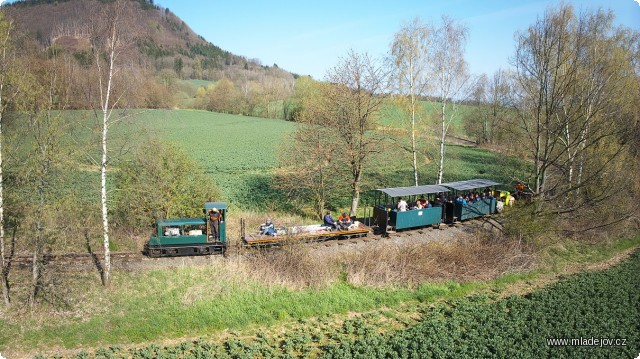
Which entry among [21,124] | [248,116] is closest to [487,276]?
[21,124]

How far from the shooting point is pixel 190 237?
17078 mm

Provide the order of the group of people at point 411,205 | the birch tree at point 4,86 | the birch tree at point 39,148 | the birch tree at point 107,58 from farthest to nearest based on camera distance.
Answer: the group of people at point 411,205, the birch tree at point 107,58, the birch tree at point 39,148, the birch tree at point 4,86

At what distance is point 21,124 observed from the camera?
14844 millimetres

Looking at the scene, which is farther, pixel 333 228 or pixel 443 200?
pixel 443 200

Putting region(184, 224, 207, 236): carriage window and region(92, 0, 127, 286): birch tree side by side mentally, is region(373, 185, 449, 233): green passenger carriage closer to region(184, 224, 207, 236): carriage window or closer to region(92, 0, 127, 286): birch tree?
region(184, 224, 207, 236): carriage window

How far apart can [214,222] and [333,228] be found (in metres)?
6.05

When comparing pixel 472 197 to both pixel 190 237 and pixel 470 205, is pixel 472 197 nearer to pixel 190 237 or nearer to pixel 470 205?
pixel 470 205

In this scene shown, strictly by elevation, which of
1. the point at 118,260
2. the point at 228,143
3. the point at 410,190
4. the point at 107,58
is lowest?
the point at 118,260

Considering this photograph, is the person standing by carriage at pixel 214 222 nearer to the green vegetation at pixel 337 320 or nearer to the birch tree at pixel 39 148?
the green vegetation at pixel 337 320

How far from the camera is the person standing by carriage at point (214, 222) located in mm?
17422

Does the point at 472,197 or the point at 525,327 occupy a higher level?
the point at 472,197

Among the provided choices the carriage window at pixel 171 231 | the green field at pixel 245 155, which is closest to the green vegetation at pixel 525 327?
the carriage window at pixel 171 231

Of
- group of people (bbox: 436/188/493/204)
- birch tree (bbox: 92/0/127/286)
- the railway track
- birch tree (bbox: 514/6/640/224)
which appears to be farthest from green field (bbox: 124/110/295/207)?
birch tree (bbox: 514/6/640/224)

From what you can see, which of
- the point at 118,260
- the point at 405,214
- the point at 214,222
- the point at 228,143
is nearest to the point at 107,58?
the point at 214,222
